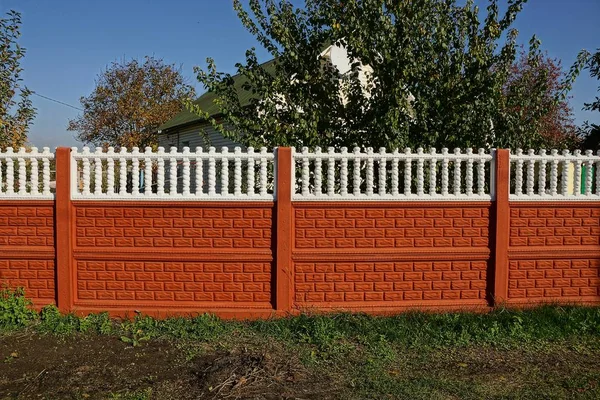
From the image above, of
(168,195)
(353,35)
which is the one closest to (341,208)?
(168,195)

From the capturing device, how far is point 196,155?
537 cm

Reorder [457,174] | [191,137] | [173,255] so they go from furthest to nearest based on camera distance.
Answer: [191,137] → [457,174] → [173,255]

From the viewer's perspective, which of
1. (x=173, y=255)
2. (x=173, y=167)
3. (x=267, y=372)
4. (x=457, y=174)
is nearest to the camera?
(x=267, y=372)

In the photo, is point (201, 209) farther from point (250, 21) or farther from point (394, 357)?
point (250, 21)

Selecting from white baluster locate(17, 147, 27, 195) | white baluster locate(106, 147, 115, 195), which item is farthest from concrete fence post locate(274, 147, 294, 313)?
white baluster locate(17, 147, 27, 195)

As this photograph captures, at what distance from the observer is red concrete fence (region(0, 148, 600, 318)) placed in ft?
17.8

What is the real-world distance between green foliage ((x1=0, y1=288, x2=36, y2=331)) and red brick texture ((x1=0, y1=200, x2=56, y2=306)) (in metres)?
0.08

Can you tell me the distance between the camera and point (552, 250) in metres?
5.73

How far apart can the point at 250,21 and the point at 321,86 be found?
4.25 feet

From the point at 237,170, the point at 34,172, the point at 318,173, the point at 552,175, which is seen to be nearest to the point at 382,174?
the point at 318,173

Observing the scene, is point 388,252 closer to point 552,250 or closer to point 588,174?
point 552,250

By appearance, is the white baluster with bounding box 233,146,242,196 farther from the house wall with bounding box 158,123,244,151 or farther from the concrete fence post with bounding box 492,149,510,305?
the house wall with bounding box 158,123,244,151

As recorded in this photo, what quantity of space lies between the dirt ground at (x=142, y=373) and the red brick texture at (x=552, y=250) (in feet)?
8.91

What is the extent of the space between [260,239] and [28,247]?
7.81 ft
